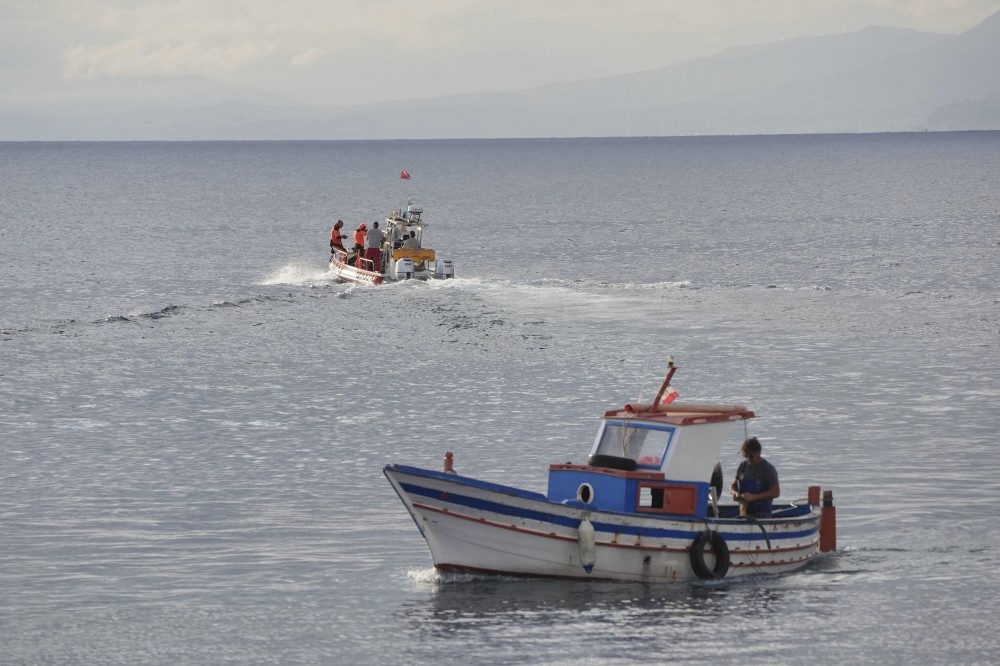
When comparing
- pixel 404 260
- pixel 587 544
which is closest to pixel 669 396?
pixel 587 544

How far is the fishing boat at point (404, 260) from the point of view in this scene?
217ft

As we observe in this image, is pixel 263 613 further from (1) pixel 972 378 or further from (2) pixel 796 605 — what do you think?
(1) pixel 972 378

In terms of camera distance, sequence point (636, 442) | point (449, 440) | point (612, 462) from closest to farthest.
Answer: point (612, 462) → point (636, 442) → point (449, 440)

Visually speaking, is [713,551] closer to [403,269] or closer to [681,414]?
[681,414]

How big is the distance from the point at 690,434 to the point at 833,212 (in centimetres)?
11025

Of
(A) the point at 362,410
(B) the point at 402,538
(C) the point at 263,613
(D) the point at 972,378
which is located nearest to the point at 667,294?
(D) the point at 972,378

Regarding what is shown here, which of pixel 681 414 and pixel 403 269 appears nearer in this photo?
pixel 681 414

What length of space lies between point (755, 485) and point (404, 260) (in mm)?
42271

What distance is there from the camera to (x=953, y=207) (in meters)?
132

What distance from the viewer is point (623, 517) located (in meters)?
23.4

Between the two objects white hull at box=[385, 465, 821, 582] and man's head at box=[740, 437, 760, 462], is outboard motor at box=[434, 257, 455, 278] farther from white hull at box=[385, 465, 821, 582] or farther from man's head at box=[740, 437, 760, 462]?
white hull at box=[385, 465, 821, 582]

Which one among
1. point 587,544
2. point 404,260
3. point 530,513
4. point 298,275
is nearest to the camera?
point 530,513

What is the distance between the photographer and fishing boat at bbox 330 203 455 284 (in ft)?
217

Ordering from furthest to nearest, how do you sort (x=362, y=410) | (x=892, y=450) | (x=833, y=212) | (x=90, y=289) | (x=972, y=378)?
(x=833, y=212)
(x=90, y=289)
(x=972, y=378)
(x=362, y=410)
(x=892, y=450)
